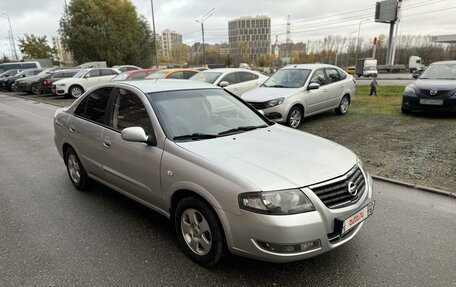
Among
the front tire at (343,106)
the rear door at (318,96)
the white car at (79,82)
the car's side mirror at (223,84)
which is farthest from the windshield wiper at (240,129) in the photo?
the white car at (79,82)

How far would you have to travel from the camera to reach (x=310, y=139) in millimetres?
3471

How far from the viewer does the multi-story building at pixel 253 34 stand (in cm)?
9831

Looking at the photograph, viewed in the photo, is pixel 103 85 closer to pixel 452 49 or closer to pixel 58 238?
pixel 58 238

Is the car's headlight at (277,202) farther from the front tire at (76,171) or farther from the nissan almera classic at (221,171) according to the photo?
the front tire at (76,171)

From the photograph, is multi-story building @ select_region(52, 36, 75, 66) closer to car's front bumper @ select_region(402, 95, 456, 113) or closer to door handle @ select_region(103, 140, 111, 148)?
car's front bumper @ select_region(402, 95, 456, 113)

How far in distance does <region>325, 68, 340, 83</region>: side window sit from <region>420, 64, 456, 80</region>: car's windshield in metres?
2.55

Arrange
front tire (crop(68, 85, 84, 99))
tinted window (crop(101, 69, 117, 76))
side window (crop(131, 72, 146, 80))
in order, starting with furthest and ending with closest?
tinted window (crop(101, 69, 117, 76)), front tire (crop(68, 85, 84, 99)), side window (crop(131, 72, 146, 80))

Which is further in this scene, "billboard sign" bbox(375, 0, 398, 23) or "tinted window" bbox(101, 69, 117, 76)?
"billboard sign" bbox(375, 0, 398, 23)

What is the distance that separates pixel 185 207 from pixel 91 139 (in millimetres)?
1864

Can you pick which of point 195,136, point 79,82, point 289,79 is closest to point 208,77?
point 289,79

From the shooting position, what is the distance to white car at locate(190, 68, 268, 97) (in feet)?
36.1

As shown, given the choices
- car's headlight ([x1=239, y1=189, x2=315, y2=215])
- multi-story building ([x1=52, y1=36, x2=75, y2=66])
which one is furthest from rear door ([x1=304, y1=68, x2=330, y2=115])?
multi-story building ([x1=52, y1=36, x2=75, y2=66])

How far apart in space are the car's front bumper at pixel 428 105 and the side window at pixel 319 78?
7.99 feet

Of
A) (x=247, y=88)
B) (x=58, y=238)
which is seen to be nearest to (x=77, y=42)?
(x=247, y=88)
